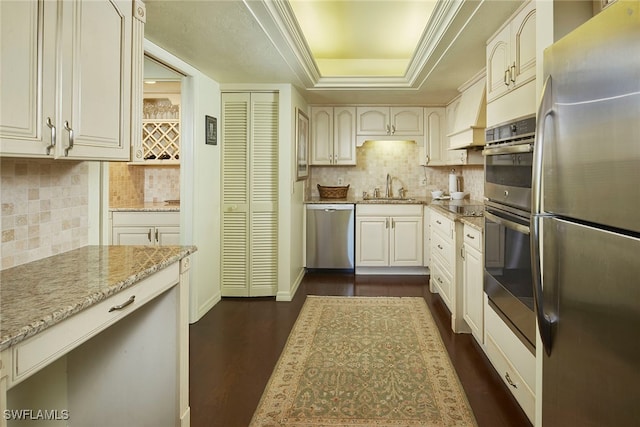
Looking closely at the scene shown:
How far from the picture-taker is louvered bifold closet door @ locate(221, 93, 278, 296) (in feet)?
12.9

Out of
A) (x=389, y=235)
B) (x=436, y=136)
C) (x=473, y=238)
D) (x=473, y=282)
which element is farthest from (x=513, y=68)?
(x=436, y=136)

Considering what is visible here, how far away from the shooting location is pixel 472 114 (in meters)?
3.62

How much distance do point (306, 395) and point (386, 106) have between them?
3.98m

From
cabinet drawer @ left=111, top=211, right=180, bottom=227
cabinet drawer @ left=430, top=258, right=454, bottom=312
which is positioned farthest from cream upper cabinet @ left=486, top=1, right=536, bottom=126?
cabinet drawer @ left=111, top=211, right=180, bottom=227

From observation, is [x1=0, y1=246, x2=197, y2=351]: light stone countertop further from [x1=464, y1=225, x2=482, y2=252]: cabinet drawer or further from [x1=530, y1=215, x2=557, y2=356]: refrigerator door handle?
[x1=464, y1=225, x2=482, y2=252]: cabinet drawer

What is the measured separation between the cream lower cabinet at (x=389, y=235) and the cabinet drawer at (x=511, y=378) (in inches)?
94.8

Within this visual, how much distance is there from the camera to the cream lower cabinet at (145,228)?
11.9 feet

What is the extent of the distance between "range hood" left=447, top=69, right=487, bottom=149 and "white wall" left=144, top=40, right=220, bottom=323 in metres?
2.42

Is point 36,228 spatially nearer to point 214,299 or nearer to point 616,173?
point 616,173

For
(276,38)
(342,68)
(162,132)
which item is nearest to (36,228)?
(276,38)

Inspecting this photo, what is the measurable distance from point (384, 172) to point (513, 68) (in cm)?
335

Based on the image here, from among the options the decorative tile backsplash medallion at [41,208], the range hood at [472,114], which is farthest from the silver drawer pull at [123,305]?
the range hood at [472,114]

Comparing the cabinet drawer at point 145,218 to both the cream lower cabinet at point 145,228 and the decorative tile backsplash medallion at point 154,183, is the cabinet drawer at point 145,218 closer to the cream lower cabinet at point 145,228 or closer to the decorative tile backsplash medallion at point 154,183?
the cream lower cabinet at point 145,228

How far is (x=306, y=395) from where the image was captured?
85.8 inches
